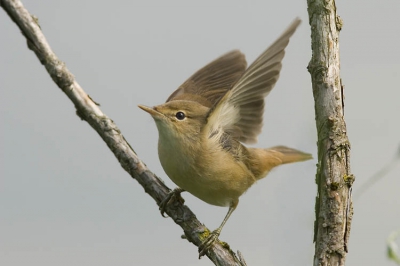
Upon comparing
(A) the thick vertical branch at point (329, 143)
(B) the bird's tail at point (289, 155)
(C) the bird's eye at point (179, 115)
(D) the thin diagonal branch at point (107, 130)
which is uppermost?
(B) the bird's tail at point (289, 155)

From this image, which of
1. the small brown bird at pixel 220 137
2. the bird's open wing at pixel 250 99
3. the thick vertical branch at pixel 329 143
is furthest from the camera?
the small brown bird at pixel 220 137

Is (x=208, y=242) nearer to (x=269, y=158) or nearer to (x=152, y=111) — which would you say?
(x=152, y=111)

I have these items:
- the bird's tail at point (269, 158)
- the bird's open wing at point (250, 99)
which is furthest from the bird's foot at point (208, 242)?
the bird's tail at point (269, 158)

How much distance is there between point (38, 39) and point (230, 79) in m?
2.72

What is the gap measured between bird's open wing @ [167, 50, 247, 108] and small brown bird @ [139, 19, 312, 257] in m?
0.76

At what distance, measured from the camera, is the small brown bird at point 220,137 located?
3.60 m

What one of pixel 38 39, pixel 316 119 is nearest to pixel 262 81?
pixel 316 119

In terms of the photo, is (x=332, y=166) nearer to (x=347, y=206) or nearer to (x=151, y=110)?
(x=347, y=206)

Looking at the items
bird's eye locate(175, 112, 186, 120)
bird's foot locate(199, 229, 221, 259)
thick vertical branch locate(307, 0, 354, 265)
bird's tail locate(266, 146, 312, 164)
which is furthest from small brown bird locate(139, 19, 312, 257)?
thick vertical branch locate(307, 0, 354, 265)

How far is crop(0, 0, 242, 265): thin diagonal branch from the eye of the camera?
7.46 feet

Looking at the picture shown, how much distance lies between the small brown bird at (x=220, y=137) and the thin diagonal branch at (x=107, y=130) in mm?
308

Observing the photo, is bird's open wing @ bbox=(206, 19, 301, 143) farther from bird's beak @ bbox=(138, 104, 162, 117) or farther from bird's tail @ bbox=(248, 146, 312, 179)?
bird's beak @ bbox=(138, 104, 162, 117)

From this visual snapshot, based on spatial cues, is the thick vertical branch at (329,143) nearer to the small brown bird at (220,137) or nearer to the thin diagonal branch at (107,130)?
the thin diagonal branch at (107,130)

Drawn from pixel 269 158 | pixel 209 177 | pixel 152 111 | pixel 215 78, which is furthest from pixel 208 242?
pixel 215 78
